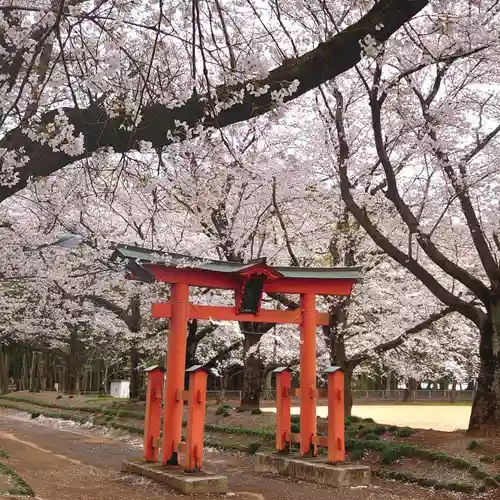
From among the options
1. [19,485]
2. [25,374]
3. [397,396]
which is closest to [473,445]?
[19,485]

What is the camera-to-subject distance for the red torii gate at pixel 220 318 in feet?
31.3

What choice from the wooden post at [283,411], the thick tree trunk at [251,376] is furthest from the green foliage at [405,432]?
the thick tree trunk at [251,376]

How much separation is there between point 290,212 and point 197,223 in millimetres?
2783

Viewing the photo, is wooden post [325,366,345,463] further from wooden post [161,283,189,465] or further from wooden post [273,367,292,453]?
wooden post [161,283,189,465]

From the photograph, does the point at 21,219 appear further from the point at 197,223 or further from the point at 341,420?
→ the point at 341,420

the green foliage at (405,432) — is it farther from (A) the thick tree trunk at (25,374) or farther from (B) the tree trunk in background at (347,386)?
(A) the thick tree trunk at (25,374)

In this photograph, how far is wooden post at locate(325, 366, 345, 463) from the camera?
984 cm

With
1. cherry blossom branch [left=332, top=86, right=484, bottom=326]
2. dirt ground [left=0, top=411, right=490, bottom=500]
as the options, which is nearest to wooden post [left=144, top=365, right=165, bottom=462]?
dirt ground [left=0, top=411, right=490, bottom=500]

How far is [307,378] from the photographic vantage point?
1088 centimetres

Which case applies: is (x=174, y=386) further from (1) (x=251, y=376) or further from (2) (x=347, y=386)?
(1) (x=251, y=376)

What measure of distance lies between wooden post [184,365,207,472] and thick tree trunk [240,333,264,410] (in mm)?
7262

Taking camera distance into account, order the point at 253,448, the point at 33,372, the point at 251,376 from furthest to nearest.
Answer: the point at 33,372 → the point at 251,376 → the point at 253,448

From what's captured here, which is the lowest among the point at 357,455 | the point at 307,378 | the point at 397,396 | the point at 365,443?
the point at 397,396

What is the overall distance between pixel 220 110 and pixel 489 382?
322 inches
